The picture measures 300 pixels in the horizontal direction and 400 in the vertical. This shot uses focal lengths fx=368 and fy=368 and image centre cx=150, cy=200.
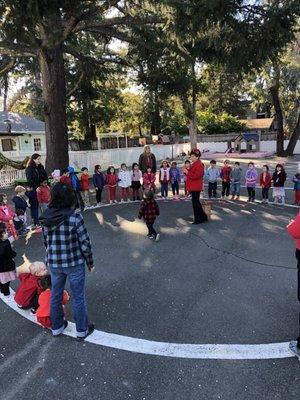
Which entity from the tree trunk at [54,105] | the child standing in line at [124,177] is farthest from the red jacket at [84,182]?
the tree trunk at [54,105]

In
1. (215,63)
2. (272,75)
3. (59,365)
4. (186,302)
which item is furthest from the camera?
(272,75)

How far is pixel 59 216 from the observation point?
4094 millimetres

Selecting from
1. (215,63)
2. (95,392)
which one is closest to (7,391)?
(95,392)

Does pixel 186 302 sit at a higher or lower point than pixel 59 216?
lower

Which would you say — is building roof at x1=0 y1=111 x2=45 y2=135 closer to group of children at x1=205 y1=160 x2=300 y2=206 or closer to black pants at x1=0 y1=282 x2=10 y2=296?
group of children at x1=205 y1=160 x2=300 y2=206

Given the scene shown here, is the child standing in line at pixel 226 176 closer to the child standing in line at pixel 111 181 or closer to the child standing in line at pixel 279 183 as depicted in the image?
the child standing in line at pixel 279 183

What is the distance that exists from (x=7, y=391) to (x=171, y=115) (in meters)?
44.0

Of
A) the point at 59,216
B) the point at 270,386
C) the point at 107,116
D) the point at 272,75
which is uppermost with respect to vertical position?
the point at 272,75

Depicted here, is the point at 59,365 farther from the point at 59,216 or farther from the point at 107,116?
the point at 107,116

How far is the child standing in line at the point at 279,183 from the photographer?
11.7 metres

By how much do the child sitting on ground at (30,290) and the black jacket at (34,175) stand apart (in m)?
4.81

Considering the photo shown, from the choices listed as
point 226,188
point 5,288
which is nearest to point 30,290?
point 5,288

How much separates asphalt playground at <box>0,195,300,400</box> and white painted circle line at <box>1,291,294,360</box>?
0.04ft

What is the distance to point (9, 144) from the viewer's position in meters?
29.4
